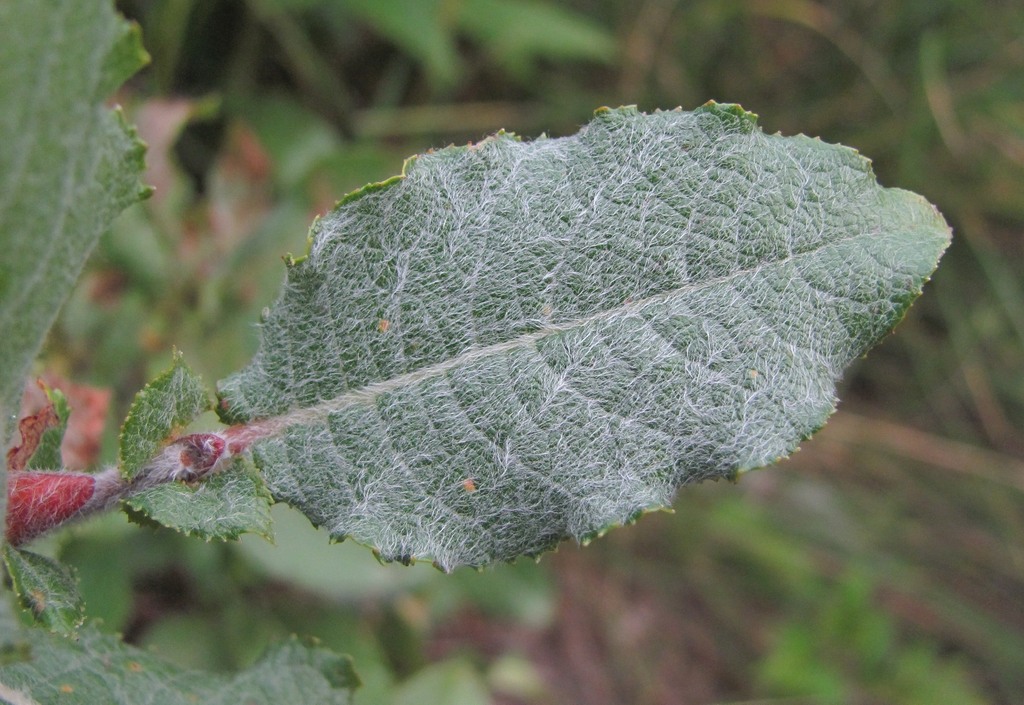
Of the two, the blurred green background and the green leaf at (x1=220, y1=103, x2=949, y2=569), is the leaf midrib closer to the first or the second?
the green leaf at (x1=220, y1=103, x2=949, y2=569)

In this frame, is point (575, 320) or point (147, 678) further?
point (147, 678)

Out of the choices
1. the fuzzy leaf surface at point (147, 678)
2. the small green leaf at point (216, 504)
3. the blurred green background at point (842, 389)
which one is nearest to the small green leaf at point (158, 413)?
the small green leaf at point (216, 504)

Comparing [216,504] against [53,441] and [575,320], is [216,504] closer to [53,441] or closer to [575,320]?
[53,441]

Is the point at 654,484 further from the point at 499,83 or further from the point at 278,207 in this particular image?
the point at 499,83

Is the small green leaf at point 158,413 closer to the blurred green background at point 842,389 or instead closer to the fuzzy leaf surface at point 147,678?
the fuzzy leaf surface at point 147,678

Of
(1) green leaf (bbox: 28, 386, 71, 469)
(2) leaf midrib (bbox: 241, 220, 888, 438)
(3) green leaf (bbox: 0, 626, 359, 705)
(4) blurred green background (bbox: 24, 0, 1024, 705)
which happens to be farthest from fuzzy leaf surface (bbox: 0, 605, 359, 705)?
(4) blurred green background (bbox: 24, 0, 1024, 705)

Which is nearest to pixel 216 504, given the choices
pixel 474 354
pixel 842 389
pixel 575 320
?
pixel 474 354
